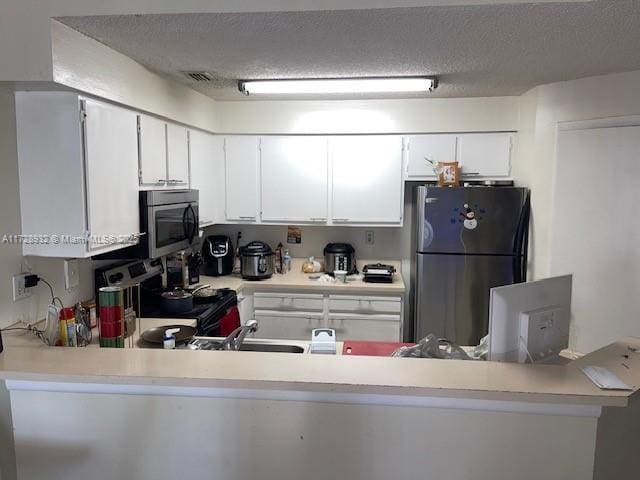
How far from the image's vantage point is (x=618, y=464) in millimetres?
1826

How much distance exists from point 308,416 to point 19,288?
1517 mm

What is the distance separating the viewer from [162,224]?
9.18 feet

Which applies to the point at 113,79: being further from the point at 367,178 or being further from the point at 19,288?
the point at 367,178

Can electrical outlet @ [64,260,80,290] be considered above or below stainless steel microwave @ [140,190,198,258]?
below

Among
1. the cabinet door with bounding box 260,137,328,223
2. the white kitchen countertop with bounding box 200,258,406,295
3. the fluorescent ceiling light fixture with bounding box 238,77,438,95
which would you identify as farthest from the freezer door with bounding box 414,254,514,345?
the fluorescent ceiling light fixture with bounding box 238,77,438,95

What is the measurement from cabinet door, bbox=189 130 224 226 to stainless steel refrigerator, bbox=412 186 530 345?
163cm

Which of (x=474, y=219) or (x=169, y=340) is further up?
(x=474, y=219)

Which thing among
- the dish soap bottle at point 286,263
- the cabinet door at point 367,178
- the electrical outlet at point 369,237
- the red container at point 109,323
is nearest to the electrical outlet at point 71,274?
the red container at point 109,323

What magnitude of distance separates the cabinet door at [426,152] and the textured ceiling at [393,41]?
0.82 m

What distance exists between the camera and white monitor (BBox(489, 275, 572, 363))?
5.49ft

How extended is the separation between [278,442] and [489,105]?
300 centimetres

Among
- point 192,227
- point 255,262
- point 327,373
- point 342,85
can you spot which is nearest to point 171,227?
point 192,227

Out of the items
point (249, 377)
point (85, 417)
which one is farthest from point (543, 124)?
point (85, 417)

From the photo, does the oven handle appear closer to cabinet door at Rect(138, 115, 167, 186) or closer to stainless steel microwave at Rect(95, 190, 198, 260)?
stainless steel microwave at Rect(95, 190, 198, 260)
